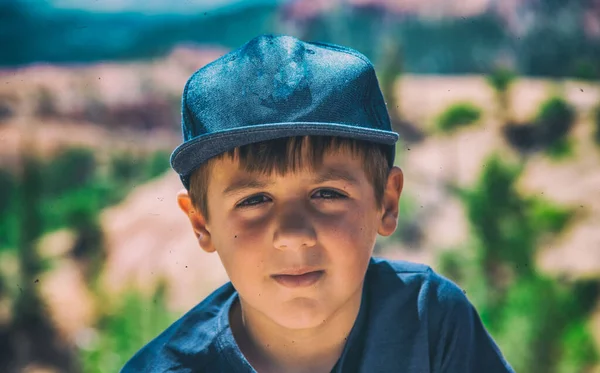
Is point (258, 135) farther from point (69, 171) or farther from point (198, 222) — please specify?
point (69, 171)

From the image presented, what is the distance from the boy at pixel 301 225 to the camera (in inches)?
38.3

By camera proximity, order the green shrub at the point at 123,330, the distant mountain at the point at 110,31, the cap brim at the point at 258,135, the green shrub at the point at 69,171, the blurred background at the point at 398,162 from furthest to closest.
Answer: the green shrub at the point at 69,171 < the distant mountain at the point at 110,31 < the blurred background at the point at 398,162 < the green shrub at the point at 123,330 < the cap brim at the point at 258,135

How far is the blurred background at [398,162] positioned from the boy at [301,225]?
9.64 ft

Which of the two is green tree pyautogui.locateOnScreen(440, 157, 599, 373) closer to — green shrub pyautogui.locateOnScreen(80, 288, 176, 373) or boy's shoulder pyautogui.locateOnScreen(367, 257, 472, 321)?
green shrub pyautogui.locateOnScreen(80, 288, 176, 373)

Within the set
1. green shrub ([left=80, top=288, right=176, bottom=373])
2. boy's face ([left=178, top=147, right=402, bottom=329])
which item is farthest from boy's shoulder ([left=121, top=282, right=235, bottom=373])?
green shrub ([left=80, top=288, right=176, bottom=373])

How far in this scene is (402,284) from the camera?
1.18 metres

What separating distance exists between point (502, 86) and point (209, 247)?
769 cm

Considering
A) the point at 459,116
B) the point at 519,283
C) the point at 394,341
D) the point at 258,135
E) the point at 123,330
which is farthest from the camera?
the point at 459,116

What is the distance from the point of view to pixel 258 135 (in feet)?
3.11

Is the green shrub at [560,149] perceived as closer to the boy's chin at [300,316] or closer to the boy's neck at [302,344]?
the boy's neck at [302,344]

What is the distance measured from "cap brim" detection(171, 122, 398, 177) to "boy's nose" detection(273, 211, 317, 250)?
12 cm

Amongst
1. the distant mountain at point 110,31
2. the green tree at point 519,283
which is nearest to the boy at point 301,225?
the green tree at point 519,283

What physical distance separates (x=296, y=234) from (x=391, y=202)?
0.26m

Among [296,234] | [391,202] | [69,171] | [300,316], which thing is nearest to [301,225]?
[296,234]
